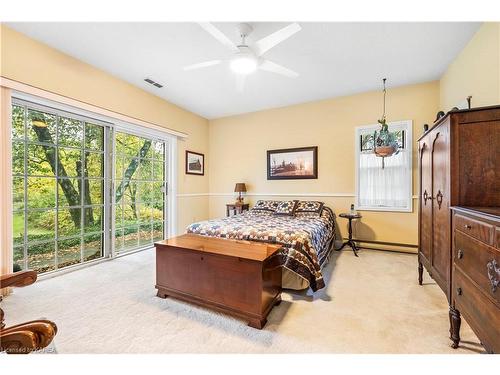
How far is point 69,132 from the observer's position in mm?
2945

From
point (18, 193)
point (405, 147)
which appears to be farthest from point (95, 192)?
point (405, 147)

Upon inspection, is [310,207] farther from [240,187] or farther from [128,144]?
[128,144]

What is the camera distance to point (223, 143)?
17.3ft

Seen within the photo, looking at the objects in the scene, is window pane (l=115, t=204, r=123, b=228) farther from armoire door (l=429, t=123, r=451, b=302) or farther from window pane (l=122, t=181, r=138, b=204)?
armoire door (l=429, t=123, r=451, b=302)

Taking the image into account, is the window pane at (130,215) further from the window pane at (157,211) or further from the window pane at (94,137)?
the window pane at (94,137)

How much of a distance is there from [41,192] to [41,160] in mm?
384

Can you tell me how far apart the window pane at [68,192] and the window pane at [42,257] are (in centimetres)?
53

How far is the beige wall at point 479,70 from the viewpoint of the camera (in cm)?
213

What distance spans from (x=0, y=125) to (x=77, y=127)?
2.87 ft

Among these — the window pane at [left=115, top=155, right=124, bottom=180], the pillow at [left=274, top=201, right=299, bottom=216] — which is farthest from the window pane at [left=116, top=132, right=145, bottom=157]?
the pillow at [left=274, top=201, right=299, bottom=216]

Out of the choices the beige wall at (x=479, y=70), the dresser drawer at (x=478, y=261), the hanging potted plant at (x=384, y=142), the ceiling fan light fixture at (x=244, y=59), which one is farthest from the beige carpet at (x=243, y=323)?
the ceiling fan light fixture at (x=244, y=59)

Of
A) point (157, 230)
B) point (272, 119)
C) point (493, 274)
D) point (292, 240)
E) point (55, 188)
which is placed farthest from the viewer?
point (272, 119)

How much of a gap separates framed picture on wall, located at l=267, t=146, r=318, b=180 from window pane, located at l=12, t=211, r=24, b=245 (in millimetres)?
3770
